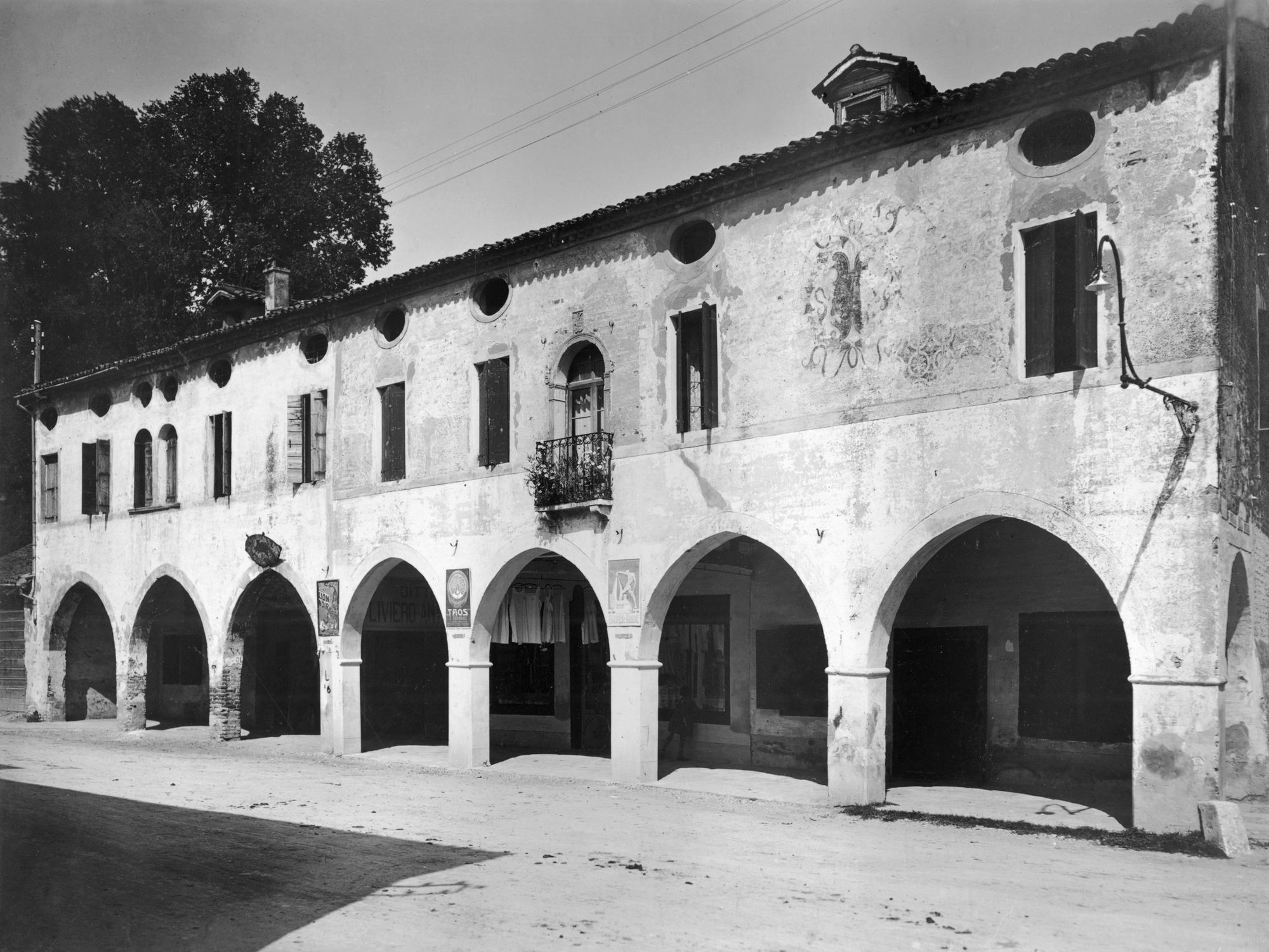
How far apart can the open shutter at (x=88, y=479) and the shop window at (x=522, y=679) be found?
35.8 ft

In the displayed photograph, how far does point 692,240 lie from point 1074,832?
9.37 m

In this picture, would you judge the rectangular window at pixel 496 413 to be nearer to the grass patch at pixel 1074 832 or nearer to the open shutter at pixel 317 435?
the open shutter at pixel 317 435

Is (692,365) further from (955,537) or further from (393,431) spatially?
(393,431)

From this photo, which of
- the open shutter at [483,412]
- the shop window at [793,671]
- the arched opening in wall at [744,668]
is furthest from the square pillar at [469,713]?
the shop window at [793,671]

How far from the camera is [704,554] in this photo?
17.1m

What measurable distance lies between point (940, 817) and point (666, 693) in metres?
7.85

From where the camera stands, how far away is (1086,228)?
43.8 ft

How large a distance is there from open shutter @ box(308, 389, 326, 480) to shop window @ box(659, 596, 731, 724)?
23.1 ft

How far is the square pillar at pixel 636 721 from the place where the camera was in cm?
1736

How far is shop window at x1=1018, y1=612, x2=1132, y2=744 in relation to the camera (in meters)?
16.2

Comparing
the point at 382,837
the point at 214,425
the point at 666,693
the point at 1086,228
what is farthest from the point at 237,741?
the point at 1086,228

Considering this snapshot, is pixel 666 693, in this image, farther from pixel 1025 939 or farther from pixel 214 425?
pixel 1025 939

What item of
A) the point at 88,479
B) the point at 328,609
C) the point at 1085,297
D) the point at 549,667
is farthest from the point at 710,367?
the point at 88,479

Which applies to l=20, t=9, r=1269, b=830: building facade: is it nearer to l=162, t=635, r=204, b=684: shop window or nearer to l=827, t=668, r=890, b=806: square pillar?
l=827, t=668, r=890, b=806: square pillar
